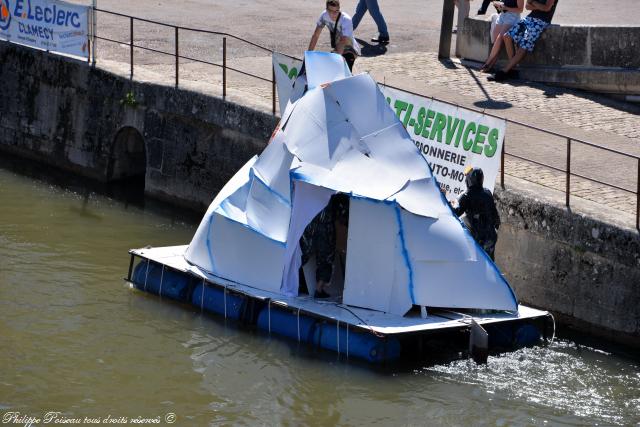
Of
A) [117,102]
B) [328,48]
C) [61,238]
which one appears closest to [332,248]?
[61,238]

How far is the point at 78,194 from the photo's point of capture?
19.5 meters

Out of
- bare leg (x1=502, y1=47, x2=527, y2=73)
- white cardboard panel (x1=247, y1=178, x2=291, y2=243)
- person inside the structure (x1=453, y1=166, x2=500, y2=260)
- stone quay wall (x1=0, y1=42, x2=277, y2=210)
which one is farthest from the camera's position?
bare leg (x1=502, y1=47, x2=527, y2=73)

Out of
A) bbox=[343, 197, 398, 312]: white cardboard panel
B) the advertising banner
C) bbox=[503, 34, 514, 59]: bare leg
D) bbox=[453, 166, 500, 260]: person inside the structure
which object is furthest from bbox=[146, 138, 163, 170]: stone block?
bbox=[453, 166, 500, 260]: person inside the structure

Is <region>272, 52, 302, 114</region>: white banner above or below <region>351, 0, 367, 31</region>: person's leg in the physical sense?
below

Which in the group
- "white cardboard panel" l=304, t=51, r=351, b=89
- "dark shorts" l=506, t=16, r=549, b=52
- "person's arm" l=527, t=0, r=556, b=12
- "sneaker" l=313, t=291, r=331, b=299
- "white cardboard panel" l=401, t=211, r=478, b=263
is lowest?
"sneaker" l=313, t=291, r=331, b=299

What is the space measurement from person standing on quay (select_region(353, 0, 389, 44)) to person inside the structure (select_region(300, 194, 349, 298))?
792cm

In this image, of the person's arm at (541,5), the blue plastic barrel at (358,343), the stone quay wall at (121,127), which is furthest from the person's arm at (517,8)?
the blue plastic barrel at (358,343)

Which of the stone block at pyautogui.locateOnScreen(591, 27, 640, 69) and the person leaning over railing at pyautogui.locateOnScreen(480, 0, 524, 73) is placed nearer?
the stone block at pyautogui.locateOnScreen(591, 27, 640, 69)

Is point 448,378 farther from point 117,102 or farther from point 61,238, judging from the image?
point 117,102

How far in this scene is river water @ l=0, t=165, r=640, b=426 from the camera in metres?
12.6

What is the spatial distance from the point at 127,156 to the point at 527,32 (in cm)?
617

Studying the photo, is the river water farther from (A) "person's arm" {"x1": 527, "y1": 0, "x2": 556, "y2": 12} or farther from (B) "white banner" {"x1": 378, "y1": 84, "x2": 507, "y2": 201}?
(A) "person's arm" {"x1": 527, "y1": 0, "x2": 556, "y2": 12}

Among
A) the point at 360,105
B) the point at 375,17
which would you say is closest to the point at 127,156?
the point at 375,17

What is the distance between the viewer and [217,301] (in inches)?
579
